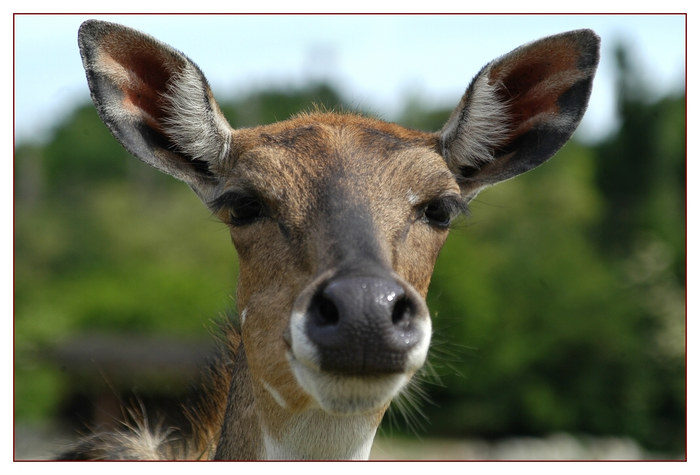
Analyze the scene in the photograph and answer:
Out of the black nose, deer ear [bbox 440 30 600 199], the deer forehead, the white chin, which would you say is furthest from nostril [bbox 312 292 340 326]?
deer ear [bbox 440 30 600 199]

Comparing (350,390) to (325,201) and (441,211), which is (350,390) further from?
(441,211)

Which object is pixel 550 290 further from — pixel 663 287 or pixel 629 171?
pixel 629 171

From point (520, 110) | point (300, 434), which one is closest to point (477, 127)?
point (520, 110)

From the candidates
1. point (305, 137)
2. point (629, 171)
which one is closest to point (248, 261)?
point (305, 137)

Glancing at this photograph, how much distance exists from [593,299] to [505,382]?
→ 757 centimetres

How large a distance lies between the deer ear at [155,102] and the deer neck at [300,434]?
1.80 m

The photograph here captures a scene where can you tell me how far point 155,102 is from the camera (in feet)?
23.1

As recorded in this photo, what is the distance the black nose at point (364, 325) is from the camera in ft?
16.8

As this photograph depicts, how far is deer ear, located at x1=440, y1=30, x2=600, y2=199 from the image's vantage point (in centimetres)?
685

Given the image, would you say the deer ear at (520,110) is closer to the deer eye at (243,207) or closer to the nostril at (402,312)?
the deer eye at (243,207)

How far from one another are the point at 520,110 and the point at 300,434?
3.25 meters

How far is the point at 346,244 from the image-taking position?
18.5 ft

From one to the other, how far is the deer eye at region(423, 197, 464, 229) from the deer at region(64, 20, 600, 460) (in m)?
0.01

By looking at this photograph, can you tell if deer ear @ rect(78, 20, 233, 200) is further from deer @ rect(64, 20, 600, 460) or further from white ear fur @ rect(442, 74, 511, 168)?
white ear fur @ rect(442, 74, 511, 168)
